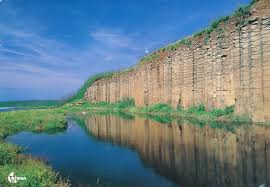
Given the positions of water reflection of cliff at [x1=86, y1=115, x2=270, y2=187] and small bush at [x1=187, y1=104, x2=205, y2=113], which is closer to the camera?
water reflection of cliff at [x1=86, y1=115, x2=270, y2=187]

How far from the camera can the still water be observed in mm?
9406

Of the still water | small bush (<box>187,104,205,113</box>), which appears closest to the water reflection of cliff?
the still water

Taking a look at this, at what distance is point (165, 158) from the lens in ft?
41.4

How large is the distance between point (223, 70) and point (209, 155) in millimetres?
15397

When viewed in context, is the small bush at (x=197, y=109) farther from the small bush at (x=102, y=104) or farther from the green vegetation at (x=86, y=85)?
the green vegetation at (x=86, y=85)

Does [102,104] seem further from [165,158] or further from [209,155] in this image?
[209,155]

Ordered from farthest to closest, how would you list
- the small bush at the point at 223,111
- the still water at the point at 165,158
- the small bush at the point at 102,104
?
the small bush at the point at 102,104
the small bush at the point at 223,111
the still water at the point at 165,158

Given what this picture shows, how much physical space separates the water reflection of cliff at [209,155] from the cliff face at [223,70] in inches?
158

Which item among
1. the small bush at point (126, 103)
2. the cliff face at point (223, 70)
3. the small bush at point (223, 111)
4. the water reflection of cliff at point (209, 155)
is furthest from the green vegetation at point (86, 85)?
the water reflection of cliff at point (209, 155)

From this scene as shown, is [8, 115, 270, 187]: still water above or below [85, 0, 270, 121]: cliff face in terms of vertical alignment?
below

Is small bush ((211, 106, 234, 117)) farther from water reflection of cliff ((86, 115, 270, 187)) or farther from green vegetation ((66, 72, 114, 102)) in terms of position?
green vegetation ((66, 72, 114, 102))

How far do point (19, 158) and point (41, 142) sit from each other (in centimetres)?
675

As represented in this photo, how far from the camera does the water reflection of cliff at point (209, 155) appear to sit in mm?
9117

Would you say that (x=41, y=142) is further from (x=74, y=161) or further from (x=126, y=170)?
(x=126, y=170)
